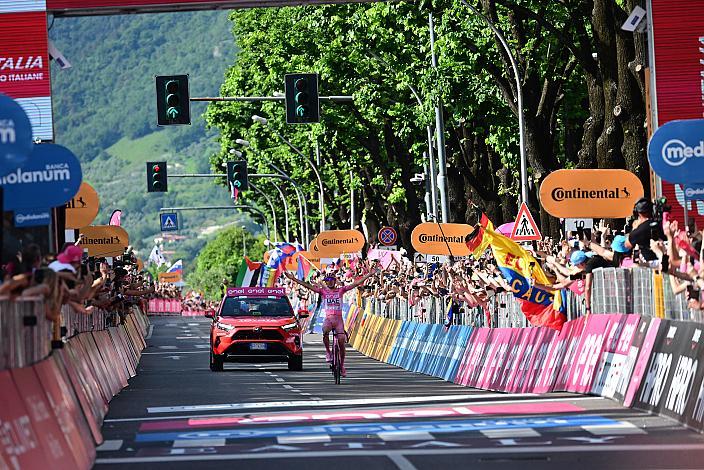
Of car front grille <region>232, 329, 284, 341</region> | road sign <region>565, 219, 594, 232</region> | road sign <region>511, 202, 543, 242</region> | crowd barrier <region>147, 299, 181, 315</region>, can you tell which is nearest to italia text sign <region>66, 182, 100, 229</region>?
car front grille <region>232, 329, 284, 341</region>

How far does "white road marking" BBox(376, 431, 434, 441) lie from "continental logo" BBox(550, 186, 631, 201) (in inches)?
360

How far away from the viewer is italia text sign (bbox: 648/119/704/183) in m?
19.4

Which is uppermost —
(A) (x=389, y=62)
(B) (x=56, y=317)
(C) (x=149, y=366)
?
(A) (x=389, y=62)

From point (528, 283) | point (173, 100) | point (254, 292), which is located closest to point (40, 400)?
point (528, 283)

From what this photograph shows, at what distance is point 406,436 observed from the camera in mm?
15938

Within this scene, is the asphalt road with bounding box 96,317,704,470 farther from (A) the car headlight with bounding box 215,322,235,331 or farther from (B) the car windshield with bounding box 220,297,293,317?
(B) the car windshield with bounding box 220,297,293,317

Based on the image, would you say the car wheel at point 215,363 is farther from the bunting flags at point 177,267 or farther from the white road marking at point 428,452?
the bunting flags at point 177,267

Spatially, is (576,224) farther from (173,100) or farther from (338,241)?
(338,241)

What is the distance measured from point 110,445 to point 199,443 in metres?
0.88

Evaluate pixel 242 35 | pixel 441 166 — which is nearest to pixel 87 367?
pixel 441 166

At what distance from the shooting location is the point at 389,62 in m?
50.7

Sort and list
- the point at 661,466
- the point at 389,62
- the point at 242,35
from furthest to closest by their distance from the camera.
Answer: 1. the point at 242,35
2. the point at 389,62
3. the point at 661,466

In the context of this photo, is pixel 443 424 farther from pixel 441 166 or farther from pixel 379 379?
pixel 441 166

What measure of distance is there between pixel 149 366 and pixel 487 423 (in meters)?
21.0
